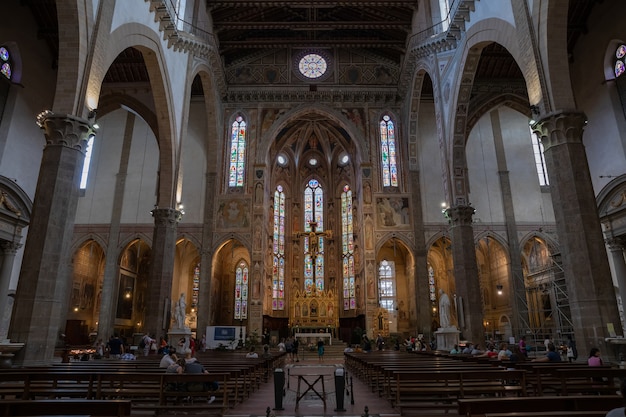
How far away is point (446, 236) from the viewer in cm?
2595

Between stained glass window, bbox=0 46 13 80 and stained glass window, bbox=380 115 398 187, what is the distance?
19691mm

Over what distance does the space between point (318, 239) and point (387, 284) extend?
665 cm

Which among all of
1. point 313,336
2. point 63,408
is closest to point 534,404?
point 63,408

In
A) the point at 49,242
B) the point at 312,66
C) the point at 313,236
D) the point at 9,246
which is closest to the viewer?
the point at 49,242

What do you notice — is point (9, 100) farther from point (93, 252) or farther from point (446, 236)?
point (446, 236)

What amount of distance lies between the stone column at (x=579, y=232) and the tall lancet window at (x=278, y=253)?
23376 millimetres

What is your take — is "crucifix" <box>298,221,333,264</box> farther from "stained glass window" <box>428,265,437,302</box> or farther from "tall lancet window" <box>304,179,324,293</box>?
"stained glass window" <box>428,265,437,302</box>

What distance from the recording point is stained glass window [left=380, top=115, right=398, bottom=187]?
2698cm

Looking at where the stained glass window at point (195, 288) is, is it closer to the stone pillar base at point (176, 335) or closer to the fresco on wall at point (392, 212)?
the fresco on wall at point (392, 212)

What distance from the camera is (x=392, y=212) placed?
26.1 metres

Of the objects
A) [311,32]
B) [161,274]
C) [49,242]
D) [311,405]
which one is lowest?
[311,405]

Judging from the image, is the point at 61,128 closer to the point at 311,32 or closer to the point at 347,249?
the point at 311,32

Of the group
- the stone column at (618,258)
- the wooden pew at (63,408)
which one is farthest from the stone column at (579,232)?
the stone column at (618,258)

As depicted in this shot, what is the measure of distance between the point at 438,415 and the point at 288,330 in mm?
25070
